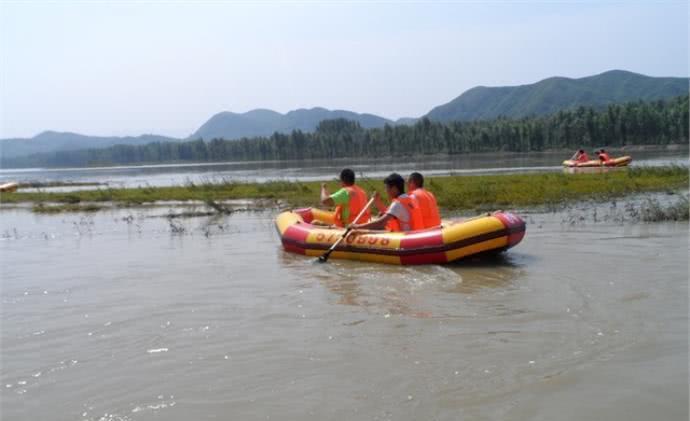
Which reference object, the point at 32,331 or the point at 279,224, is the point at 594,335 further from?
the point at 279,224

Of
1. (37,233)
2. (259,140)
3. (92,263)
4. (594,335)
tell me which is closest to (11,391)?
(594,335)

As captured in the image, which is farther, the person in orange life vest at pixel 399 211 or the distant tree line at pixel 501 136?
the distant tree line at pixel 501 136

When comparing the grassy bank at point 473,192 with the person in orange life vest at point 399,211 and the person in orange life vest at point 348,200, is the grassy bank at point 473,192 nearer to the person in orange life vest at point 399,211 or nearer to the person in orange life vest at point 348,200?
the person in orange life vest at point 348,200

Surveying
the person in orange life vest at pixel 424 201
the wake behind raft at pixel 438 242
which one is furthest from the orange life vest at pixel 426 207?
the wake behind raft at pixel 438 242

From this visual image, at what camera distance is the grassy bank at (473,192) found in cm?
1767

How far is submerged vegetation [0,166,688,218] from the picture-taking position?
17.6 meters

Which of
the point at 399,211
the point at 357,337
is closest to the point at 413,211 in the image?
the point at 399,211

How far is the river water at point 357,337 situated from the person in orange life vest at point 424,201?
0.96 metres

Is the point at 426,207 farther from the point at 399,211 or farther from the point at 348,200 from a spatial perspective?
the point at 348,200

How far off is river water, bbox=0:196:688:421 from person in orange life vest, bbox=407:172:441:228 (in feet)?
3.14

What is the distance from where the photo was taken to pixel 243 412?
484 cm

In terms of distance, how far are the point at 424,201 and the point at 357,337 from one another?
442 centimetres

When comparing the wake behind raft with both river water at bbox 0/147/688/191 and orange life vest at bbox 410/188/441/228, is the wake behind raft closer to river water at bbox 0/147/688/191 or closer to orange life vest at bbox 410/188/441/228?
orange life vest at bbox 410/188/441/228

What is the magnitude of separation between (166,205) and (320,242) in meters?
12.4
